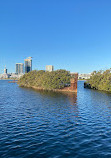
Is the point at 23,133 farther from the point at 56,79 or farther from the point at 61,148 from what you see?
the point at 56,79

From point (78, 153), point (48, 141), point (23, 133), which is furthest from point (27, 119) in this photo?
point (78, 153)

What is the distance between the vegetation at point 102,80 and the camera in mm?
116100

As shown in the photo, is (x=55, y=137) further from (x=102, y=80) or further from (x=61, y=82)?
(x=102, y=80)

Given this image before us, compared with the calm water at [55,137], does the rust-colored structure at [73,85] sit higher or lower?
higher

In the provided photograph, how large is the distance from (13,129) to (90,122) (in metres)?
17.1

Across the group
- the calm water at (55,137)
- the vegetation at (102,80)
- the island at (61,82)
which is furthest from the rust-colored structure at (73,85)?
the calm water at (55,137)

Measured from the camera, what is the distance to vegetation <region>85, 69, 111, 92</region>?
381 ft

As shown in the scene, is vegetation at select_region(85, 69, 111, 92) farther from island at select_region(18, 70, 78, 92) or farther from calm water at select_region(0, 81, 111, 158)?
calm water at select_region(0, 81, 111, 158)

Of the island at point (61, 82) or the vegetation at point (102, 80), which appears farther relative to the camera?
the vegetation at point (102, 80)

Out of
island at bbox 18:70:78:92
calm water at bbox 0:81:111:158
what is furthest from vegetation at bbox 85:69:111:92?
calm water at bbox 0:81:111:158

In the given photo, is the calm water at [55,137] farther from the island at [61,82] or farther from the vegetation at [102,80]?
the vegetation at [102,80]

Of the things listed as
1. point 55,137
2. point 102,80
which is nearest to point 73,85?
point 102,80

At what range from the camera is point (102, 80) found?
12506 cm

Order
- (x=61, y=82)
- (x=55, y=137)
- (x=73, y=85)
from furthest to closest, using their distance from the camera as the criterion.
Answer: (x=61, y=82), (x=73, y=85), (x=55, y=137)
